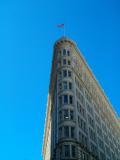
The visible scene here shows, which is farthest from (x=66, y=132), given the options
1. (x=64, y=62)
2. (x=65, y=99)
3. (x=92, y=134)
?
(x=64, y=62)

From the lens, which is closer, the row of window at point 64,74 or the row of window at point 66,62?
the row of window at point 64,74

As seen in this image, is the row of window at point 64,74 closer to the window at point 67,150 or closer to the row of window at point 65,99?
the row of window at point 65,99

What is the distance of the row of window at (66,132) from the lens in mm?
57594

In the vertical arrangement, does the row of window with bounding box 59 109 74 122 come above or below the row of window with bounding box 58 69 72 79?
below

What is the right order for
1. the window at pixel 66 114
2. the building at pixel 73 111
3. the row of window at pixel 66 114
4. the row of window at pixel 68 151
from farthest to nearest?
the window at pixel 66 114 < the row of window at pixel 66 114 < the building at pixel 73 111 < the row of window at pixel 68 151

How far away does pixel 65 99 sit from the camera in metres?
66.2

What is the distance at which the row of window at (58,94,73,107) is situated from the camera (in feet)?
214

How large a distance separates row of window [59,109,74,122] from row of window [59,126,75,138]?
2.70m

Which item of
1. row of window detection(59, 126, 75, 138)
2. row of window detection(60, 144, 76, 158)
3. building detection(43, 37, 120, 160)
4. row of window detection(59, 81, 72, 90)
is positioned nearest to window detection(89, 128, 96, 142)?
building detection(43, 37, 120, 160)

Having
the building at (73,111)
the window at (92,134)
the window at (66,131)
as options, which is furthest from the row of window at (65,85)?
the window at (92,134)

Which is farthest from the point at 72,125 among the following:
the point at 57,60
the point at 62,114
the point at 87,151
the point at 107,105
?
the point at 107,105

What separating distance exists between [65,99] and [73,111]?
14.4 feet

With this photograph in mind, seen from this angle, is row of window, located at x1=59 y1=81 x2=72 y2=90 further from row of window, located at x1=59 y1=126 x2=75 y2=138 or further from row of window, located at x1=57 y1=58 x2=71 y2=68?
row of window, located at x1=59 y1=126 x2=75 y2=138

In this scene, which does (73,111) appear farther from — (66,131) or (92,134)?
(92,134)
